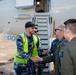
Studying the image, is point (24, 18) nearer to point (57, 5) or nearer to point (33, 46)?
point (57, 5)

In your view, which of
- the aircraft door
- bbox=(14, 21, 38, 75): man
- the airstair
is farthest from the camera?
the aircraft door

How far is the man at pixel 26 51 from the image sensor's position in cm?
534

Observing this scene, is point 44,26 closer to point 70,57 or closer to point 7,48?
point 7,48

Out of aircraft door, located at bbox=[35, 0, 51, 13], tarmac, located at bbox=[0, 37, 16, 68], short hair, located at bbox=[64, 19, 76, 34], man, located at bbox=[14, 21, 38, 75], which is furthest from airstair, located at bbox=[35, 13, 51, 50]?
short hair, located at bbox=[64, 19, 76, 34]

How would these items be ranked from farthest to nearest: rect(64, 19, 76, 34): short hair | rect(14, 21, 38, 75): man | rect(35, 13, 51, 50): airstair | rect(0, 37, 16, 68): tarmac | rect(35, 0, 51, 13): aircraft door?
rect(0, 37, 16, 68): tarmac < rect(35, 0, 51, 13): aircraft door < rect(35, 13, 51, 50): airstair < rect(14, 21, 38, 75): man < rect(64, 19, 76, 34): short hair

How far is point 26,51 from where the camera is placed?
17.5 ft

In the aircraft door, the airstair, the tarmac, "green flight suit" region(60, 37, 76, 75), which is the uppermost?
the aircraft door

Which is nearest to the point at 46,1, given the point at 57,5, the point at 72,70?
the point at 57,5

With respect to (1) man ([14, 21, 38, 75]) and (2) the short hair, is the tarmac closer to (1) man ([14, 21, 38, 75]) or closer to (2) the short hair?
(1) man ([14, 21, 38, 75])

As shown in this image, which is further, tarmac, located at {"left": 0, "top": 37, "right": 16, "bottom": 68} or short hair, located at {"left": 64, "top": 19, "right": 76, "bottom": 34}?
tarmac, located at {"left": 0, "top": 37, "right": 16, "bottom": 68}

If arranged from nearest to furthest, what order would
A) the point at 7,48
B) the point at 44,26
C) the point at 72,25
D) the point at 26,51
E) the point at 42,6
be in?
the point at 72,25
the point at 26,51
the point at 44,26
the point at 42,6
the point at 7,48

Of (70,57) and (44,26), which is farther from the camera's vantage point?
(44,26)

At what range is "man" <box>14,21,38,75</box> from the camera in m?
5.34

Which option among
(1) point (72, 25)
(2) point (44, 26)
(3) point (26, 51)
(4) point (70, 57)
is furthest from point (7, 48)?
(4) point (70, 57)
